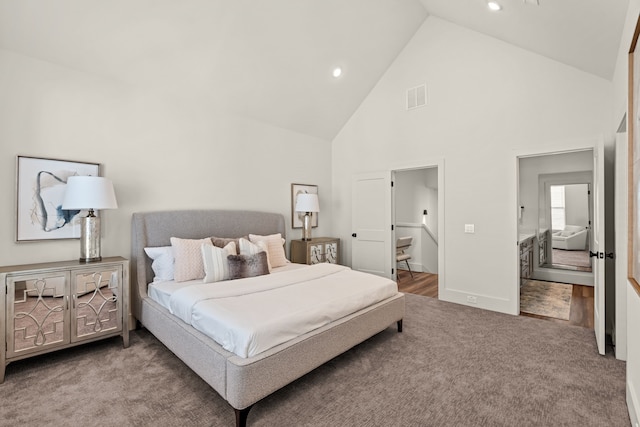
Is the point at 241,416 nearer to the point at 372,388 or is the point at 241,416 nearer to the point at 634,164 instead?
the point at 372,388

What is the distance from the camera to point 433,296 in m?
4.67

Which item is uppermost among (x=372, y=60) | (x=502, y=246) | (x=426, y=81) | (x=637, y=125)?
(x=372, y=60)

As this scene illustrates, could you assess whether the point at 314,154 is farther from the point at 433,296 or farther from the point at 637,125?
the point at 637,125

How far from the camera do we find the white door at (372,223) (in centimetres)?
513

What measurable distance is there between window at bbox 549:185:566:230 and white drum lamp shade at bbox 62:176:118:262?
6961 millimetres

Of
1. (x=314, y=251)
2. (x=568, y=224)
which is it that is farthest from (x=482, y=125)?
(x=568, y=224)

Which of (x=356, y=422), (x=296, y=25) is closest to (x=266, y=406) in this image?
(x=356, y=422)

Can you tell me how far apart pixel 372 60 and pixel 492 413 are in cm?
452

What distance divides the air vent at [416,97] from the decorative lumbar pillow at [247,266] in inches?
128

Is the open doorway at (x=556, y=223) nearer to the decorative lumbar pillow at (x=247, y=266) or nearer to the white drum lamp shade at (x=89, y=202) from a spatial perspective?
the decorative lumbar pillow at (x=247, y=266)

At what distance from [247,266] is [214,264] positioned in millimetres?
325

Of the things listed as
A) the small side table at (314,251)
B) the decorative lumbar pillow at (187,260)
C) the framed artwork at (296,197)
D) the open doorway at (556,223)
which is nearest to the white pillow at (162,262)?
the decorative lumbar pillow at (187,260)

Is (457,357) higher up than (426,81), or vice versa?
(426,81)

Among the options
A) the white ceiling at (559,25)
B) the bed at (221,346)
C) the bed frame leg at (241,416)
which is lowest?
the bed frame leg at (241,416)
